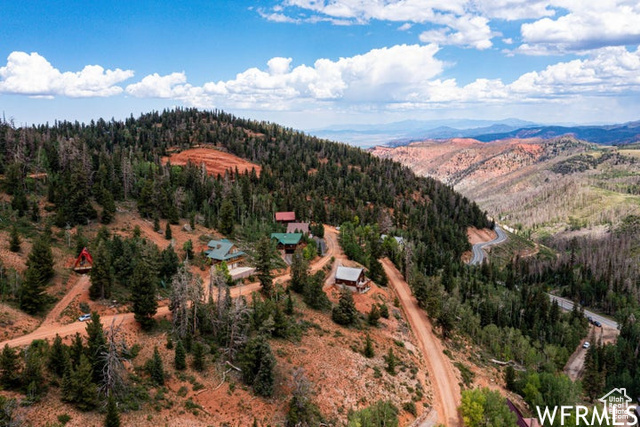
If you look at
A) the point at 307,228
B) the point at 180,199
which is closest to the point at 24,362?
the point at 180,199

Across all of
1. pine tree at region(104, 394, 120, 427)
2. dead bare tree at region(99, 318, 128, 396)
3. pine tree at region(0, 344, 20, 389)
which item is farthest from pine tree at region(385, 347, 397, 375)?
pine tree at region(0, 344, 20, 389)

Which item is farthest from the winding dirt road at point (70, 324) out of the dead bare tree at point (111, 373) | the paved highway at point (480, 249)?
the paved highway at point (480, 249)

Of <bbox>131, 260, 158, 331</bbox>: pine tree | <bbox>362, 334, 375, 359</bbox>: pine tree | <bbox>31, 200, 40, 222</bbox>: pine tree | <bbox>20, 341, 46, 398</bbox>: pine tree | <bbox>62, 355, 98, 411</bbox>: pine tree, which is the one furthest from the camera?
<bbox>31, 200, 40, 222</bbox>: pine tree

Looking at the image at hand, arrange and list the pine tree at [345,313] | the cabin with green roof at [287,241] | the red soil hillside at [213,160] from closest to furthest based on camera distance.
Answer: the pine tree at [345,313], the cabin with green roof at [287,241], the red soil hillside at [213,160]

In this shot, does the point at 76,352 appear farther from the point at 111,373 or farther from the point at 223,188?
the point at 223,188

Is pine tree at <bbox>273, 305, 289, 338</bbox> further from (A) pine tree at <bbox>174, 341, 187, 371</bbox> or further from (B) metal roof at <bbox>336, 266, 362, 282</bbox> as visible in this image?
(B) metal roof at <bbox>336, 266, 362, 282</bbox>

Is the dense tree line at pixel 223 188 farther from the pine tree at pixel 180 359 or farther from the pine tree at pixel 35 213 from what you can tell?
the pine tree at pixel 180 359
